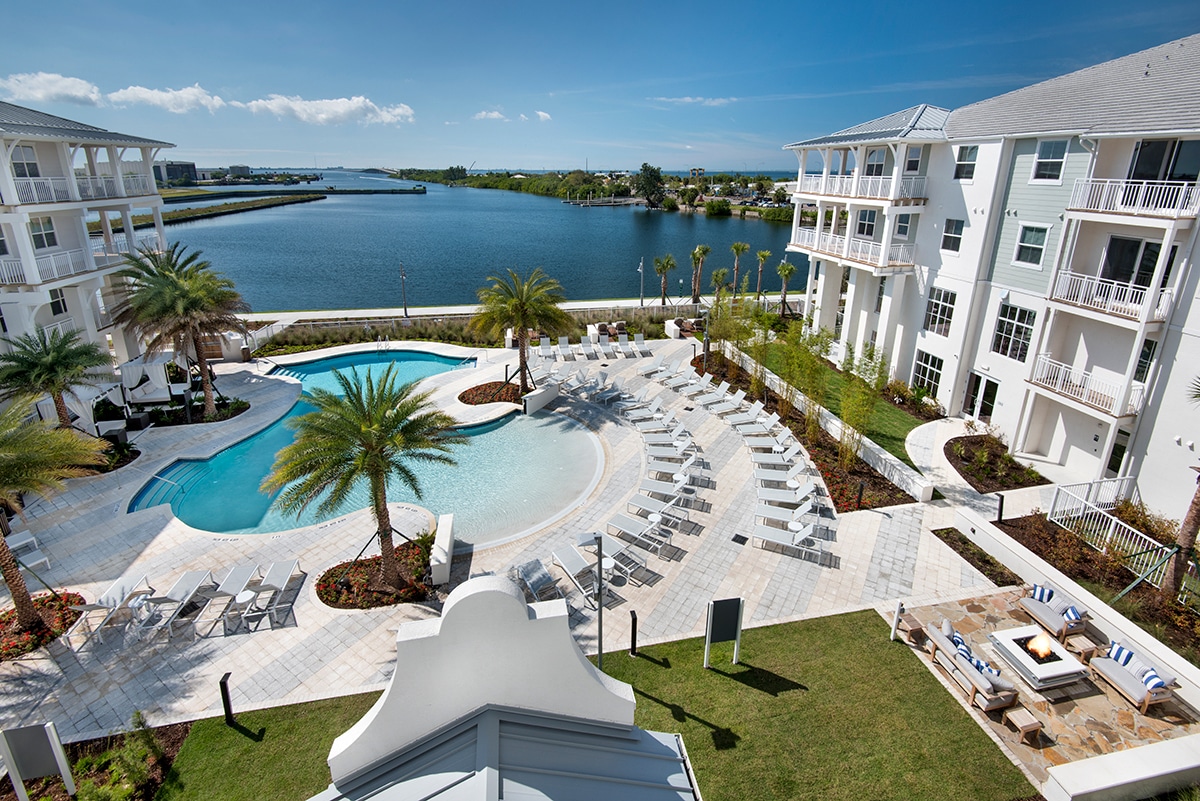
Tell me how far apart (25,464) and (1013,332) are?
82.3ft

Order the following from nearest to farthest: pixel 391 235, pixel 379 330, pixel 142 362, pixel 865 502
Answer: pixel 865 502, pixel 142 362, pixel 379 330, pixel 391 235

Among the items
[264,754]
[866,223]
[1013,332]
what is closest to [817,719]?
[264,754]

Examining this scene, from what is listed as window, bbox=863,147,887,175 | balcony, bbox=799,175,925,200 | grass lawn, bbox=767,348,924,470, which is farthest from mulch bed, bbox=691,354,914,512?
window, bbox=863,147,887,175

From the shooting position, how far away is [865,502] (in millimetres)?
16000

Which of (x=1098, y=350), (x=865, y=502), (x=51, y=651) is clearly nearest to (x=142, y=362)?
(x=51, y=651)

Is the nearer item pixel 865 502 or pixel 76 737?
pixel 76 737

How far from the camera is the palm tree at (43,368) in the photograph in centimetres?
1603

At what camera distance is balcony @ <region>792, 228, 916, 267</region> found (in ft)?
72.6

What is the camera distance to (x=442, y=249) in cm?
7875

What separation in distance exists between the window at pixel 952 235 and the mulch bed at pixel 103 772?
24311 millimetres

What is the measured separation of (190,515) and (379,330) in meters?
16.0

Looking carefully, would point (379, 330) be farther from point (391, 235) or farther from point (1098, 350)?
point (391, 235)

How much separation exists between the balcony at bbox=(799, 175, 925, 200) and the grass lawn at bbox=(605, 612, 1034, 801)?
54.4 feet

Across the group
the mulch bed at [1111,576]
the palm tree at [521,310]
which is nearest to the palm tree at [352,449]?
the palm tree at [521,310]
